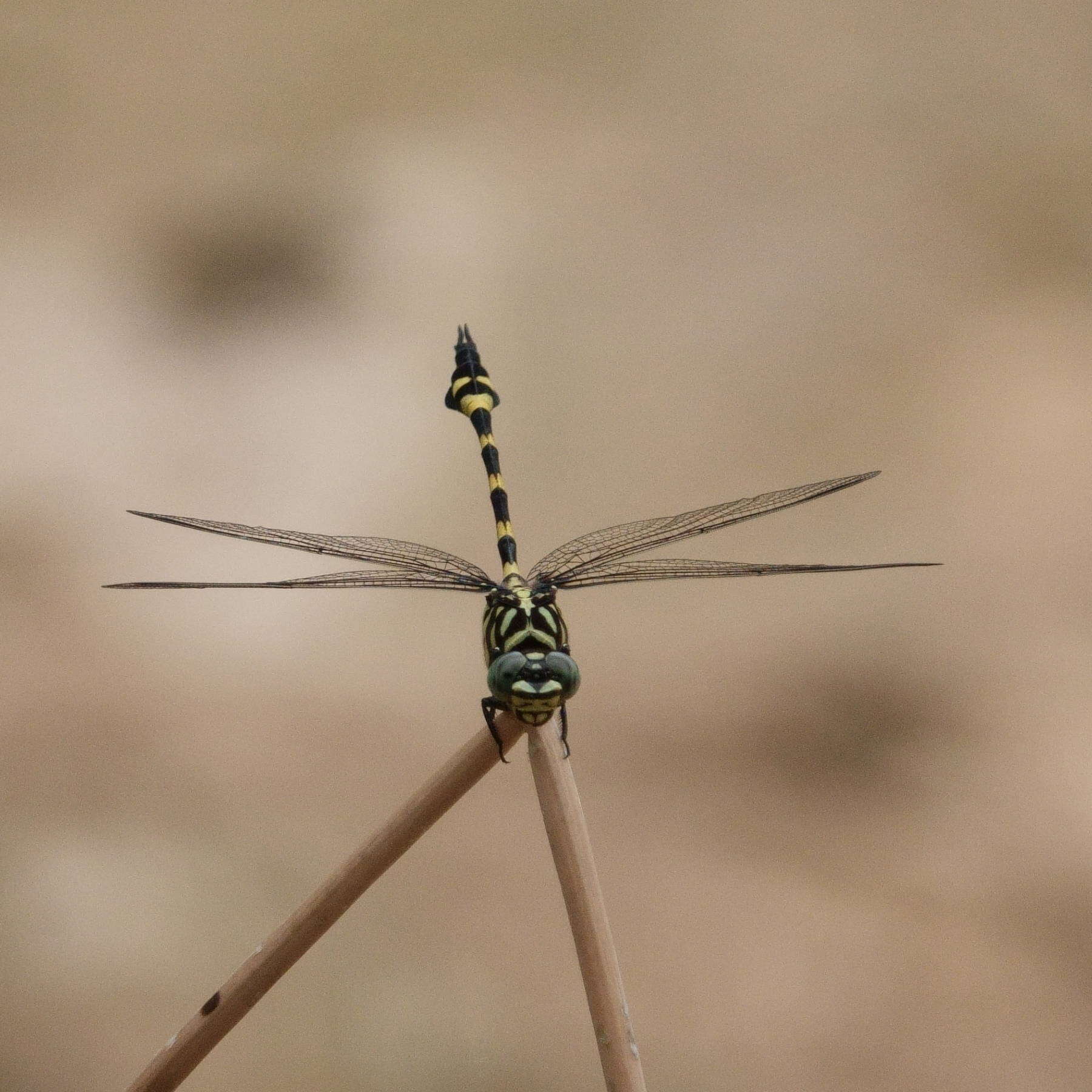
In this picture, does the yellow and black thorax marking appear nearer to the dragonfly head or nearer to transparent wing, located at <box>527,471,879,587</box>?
the dragonfly head

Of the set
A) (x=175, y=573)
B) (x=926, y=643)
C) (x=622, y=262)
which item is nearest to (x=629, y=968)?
(x=926, y=643)

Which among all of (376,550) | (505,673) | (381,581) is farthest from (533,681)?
(376,550)

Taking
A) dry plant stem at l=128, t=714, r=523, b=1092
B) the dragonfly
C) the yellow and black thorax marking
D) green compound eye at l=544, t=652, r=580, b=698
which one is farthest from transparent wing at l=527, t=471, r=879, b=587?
dry plant stem at l=128, t=714, r=523, b=1092

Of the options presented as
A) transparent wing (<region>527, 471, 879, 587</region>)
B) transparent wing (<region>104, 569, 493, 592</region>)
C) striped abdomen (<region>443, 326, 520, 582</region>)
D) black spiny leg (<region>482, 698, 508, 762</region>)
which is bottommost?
black spiny leg (<region>482, 698, 508, 762</region>)

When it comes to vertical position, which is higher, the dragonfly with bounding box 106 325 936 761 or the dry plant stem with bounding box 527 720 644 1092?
the dragonfly with bounding box 106 325 936 761

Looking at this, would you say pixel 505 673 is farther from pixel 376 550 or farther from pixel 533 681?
pixel 376 550

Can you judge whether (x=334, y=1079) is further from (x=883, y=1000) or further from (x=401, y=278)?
(x=401, y=278)

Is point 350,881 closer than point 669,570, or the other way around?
point 350,881
